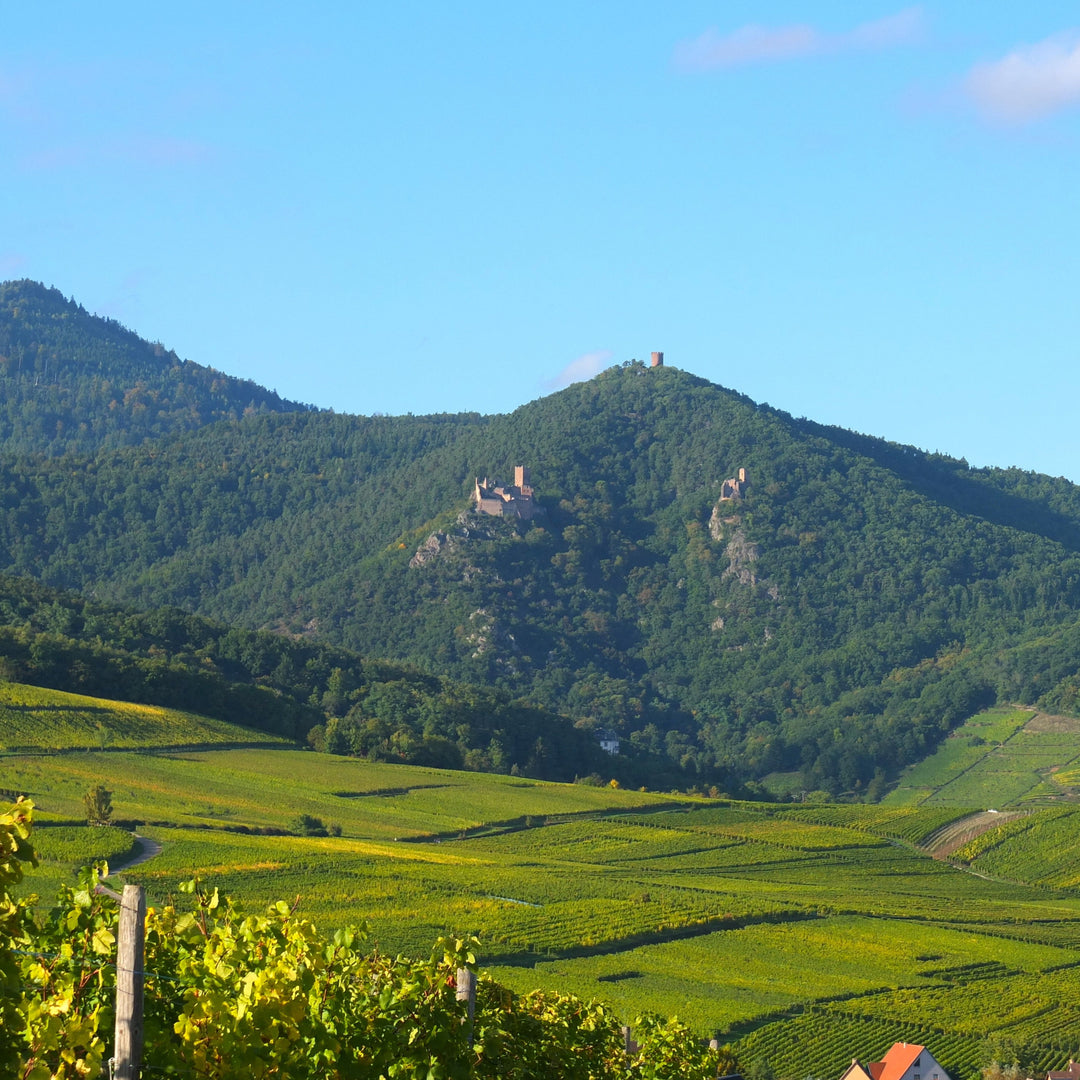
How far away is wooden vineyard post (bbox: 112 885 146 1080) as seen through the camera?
903cm

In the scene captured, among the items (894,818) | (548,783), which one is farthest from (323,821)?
(894,818)

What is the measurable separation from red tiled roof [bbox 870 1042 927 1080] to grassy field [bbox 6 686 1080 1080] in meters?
1.38

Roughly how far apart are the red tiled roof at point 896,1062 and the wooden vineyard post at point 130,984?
130ft

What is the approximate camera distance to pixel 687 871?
81188mm

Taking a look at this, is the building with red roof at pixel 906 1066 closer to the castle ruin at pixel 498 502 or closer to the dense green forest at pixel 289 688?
the dense green forest at pixel 289 688

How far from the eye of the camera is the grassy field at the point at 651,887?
52719 millimetres

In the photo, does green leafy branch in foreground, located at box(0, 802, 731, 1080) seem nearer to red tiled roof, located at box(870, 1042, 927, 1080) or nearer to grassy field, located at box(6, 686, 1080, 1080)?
grassy field, located at box(6, 686, 1080, 1080)

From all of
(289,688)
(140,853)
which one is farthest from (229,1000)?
(289,688)

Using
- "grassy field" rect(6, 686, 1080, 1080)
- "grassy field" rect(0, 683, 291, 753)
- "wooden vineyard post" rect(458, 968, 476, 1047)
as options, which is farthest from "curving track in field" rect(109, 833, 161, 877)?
"wooden vineyard post" rect(458, 968, 476, 1047)

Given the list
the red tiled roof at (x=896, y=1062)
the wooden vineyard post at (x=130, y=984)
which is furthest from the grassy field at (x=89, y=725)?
the wooden vineyard post at (x=130, y=984)

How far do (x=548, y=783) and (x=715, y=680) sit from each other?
90.9 metres

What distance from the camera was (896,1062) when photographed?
46.2 meters

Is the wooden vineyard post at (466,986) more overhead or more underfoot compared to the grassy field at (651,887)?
more overhead

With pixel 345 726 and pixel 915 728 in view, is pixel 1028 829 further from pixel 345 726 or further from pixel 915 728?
pixel 915 728
